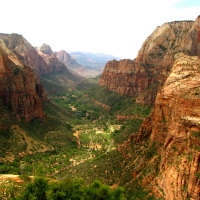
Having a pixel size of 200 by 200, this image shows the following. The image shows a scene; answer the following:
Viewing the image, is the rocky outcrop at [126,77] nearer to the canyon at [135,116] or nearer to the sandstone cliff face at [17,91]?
the canyon at [135,116]

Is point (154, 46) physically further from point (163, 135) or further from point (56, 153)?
point (163, 135)

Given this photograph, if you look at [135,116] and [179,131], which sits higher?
[179,131]

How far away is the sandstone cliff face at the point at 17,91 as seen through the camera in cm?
8469

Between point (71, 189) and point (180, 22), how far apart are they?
14928cm

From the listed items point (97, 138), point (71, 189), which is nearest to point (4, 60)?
point (97, 138)

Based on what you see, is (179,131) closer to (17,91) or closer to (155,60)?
(17,91)

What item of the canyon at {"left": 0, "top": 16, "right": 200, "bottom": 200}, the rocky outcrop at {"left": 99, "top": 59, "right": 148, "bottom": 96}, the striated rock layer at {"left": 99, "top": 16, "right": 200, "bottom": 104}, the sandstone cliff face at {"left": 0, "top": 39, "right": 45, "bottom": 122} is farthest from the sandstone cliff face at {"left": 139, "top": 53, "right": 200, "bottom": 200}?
the rocky outcrop at {"left": 99, "top": 59, "right": 148, "bottom": 96}

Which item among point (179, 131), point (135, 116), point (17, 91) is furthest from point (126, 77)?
point (179, 131)

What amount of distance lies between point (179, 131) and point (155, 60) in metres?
110

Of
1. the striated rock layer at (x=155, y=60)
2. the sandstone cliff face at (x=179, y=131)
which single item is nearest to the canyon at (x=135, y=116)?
the sandstone cliff face at (x=179, y=131)

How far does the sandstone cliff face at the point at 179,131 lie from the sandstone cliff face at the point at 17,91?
51660mm

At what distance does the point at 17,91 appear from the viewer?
87.9 m

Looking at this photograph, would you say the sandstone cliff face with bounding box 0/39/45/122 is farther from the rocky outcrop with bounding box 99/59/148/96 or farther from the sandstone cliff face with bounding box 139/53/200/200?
the rocky outcrop with bounding box 99/59/148/96

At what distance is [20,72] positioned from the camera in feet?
296
